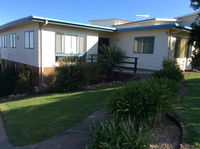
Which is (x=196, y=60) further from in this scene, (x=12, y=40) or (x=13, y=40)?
(x=12, y=40)

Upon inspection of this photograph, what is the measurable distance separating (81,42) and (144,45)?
4653 millimetres

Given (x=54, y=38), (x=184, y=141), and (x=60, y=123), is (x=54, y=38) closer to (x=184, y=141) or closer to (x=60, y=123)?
(x=60, y=123)

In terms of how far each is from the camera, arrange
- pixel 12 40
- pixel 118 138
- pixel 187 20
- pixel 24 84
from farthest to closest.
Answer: pixel 187 20
pixel 12 40
pixel 24 84
pixel 118 138

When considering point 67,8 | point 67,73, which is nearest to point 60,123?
point 67,73

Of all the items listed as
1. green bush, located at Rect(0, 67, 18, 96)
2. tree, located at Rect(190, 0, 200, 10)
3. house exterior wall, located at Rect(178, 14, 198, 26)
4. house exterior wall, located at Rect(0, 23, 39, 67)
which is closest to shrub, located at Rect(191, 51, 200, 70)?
tree, located at Rect(190, 0, 200, 10)

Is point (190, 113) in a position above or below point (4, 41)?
below

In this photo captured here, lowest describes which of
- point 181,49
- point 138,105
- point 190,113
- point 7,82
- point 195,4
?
point 7,82

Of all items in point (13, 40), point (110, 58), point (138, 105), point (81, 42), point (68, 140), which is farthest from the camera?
point (13, 40)

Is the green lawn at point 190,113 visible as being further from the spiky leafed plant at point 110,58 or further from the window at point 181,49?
the window at point 181,49

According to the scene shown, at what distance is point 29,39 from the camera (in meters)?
11.9

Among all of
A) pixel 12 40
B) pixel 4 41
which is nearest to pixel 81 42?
pixel 12 40

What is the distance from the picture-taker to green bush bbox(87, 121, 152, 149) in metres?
2.71

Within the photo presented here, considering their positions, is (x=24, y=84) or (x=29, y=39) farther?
(x=29, y=39)

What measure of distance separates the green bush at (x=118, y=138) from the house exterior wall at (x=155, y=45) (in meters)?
9.85
